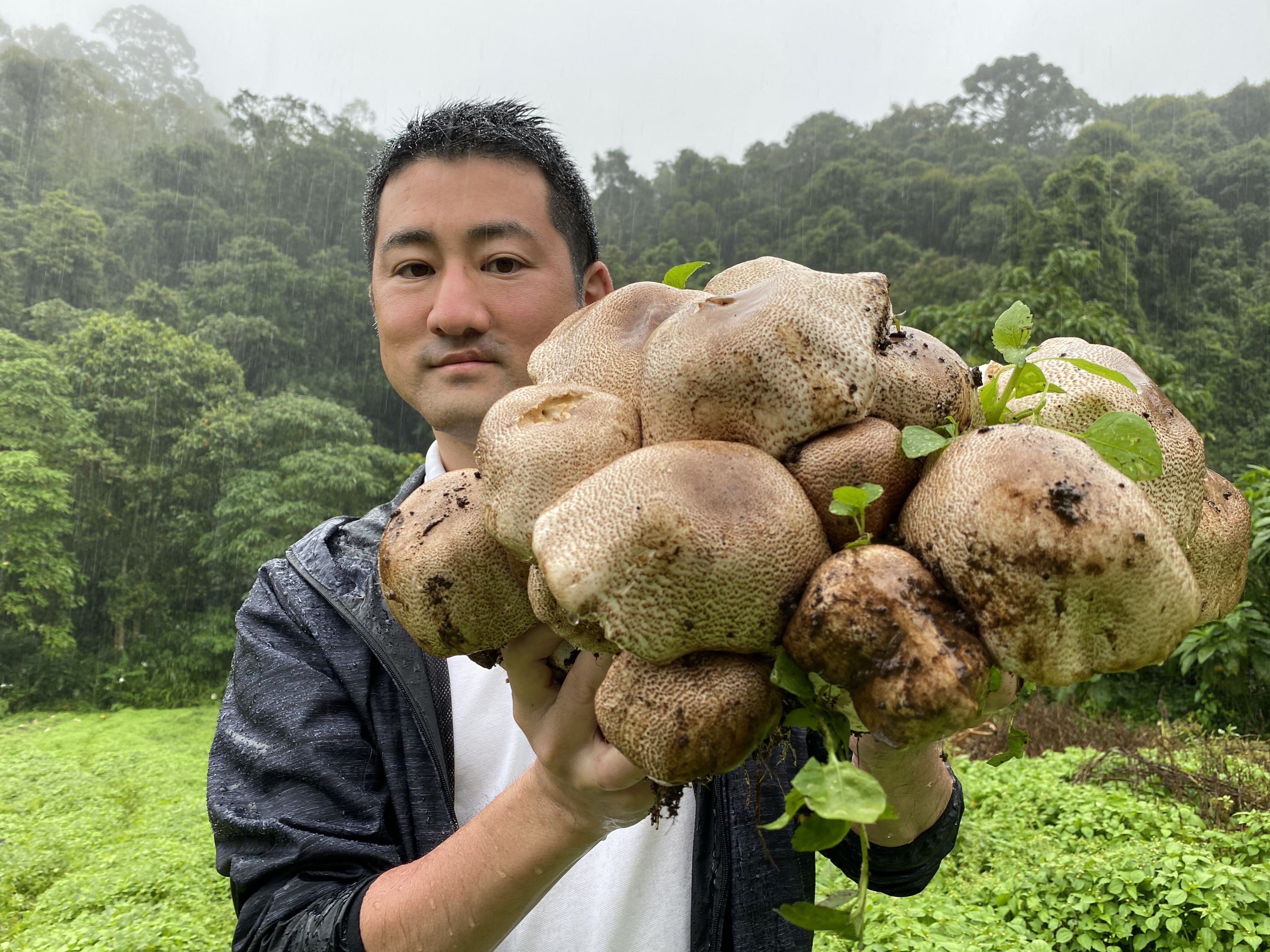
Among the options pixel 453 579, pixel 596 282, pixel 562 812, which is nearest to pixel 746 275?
pixel 453 579

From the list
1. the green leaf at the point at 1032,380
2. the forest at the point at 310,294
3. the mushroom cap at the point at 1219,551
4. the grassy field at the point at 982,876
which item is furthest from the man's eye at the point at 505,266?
the forest at the point at 310,294

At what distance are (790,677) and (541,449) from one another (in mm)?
376

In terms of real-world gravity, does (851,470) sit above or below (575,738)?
above

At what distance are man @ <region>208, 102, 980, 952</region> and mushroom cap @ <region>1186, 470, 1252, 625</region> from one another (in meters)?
0.63

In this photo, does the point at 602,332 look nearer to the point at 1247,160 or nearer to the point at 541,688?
the point at 541,688

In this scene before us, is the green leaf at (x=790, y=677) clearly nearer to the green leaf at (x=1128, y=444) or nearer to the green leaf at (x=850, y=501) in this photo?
the green leaf at (x=850, y=501)

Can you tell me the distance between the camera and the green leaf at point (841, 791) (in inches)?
30.8

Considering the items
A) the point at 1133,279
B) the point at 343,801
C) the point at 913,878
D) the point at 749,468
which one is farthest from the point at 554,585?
the point at 1133,279

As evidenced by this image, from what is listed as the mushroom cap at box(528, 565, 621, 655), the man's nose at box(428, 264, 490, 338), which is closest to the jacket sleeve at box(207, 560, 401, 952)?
the man's nose at box(428, 264, 490, 338)

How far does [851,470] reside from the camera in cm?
91

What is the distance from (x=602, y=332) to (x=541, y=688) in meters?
0.57

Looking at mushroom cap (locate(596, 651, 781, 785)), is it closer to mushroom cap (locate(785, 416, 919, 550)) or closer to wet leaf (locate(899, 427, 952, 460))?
mushroom cap (locate(785, 416, 919, 550))

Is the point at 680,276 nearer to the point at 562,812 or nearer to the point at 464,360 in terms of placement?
the point at 464,360

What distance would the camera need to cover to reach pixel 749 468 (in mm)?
886
